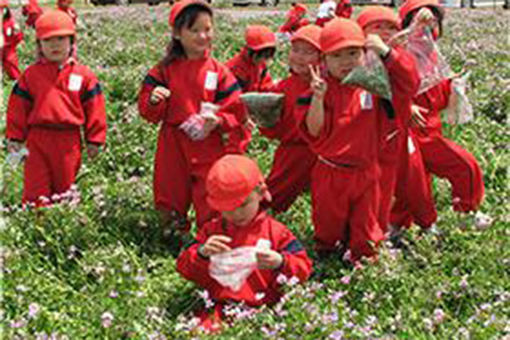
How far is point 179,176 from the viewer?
636 cm

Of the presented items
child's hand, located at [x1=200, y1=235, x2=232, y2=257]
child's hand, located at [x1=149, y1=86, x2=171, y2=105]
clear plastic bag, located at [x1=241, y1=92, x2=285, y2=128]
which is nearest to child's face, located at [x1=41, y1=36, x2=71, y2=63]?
child's hand, located at [x1=149, y1=86, x2=171, y2=105]

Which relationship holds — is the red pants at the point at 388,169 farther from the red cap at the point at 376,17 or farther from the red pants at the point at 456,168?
the red cap at the point at 376,17

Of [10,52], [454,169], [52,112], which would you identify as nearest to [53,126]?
[52,112]

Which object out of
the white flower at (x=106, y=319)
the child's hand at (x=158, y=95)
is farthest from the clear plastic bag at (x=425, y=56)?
the white flower at (x=106, y=319)

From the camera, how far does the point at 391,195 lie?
5.74 metres

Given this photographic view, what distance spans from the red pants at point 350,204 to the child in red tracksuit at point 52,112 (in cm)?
222

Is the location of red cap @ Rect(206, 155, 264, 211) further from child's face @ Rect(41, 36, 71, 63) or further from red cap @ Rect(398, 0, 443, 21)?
child's face @ Rect(41, 36, 71, 63)

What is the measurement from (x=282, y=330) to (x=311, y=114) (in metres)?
1.70

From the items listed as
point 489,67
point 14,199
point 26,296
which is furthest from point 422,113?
point 489,67

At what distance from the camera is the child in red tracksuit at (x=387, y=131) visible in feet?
17.9

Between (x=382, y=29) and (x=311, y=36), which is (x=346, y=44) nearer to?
(x=382, y=29)

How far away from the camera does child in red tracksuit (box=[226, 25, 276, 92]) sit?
324 inches

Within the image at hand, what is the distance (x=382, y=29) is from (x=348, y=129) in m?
0.95

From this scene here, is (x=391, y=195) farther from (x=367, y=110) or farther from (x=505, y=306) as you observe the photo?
(x=505, y=306)
